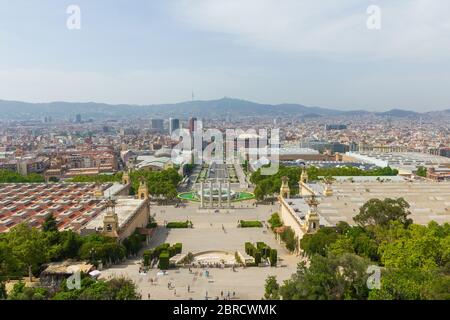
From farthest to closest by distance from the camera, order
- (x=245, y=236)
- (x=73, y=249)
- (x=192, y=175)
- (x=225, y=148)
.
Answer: (x=225, y=148)
(x=192, y=175)
(x=245, y=236)
(x=73, y=249)

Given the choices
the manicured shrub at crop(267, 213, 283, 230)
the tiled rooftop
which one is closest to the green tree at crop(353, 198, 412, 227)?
the manicured shrub at crop(267, 213, 283, 230)

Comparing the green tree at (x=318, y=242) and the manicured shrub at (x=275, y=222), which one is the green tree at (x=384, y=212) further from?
the manicured shrub at (x=275, y=222)

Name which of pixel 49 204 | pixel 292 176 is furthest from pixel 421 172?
pixel 49 204

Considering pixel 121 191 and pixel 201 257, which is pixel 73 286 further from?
pixel 121 191

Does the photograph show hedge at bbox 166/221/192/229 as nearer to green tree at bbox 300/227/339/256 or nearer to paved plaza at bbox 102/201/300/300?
paved plaza at bbox 102/201/300/300
